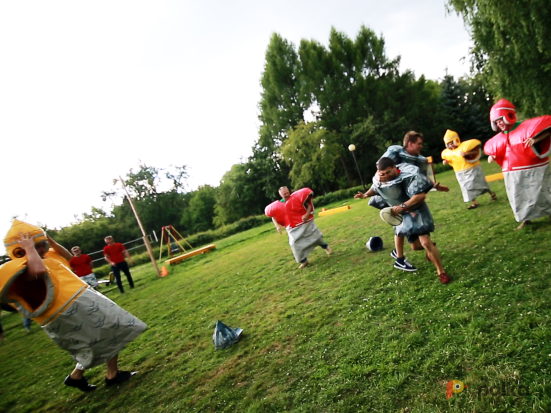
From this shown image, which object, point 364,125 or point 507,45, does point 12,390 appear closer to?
point 507,45

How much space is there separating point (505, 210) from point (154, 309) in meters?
8.87

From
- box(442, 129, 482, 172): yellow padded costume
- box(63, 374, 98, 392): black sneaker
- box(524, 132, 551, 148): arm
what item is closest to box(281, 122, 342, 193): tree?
box(442, 129, 482, 172): yellow padded costume

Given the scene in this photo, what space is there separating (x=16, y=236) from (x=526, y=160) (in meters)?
7.29

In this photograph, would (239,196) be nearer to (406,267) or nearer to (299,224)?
(299,224)

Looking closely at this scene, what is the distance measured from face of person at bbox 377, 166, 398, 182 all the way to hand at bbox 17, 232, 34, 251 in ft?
14.3

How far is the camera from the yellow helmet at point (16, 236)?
11.0 feet

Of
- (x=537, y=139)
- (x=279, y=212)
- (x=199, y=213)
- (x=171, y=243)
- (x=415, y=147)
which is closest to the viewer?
(x=415, y=147)

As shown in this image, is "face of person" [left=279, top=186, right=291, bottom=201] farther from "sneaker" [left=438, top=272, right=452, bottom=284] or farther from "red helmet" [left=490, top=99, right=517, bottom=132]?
"red helmet" [left=490, top=99, right=517, bottom=132]

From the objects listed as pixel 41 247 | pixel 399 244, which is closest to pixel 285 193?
pixel 399 244

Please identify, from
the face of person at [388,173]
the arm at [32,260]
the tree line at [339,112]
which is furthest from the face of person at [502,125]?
the tree line at [339,112]

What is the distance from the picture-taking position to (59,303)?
343cm

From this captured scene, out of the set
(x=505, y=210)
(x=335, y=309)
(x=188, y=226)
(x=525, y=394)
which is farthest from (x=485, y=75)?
(x=188, y=226)

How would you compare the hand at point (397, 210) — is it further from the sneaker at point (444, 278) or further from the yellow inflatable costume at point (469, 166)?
the yellow inflatable costume at point (469, 166)

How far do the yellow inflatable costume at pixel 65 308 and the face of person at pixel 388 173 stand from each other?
391cm
